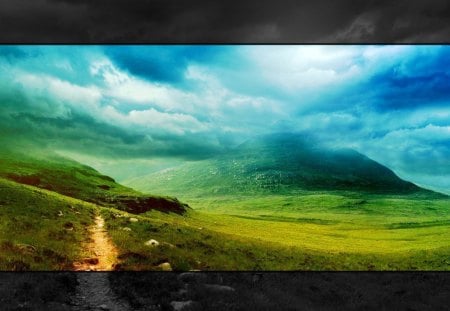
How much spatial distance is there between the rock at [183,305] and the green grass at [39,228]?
467cm

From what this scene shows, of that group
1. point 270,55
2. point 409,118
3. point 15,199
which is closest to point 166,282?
point 15,199

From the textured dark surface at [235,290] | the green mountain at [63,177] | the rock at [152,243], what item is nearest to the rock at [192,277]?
the textured dark surface at [235,290]

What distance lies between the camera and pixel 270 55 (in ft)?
85.3

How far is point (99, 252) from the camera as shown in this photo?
81.4 ft

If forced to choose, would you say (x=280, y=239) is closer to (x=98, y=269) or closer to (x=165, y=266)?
(x=165, y=266)

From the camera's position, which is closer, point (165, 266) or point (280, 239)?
point (165, 266)

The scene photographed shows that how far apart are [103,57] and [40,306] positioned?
38.6 ft

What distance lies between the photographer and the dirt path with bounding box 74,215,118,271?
959 inches

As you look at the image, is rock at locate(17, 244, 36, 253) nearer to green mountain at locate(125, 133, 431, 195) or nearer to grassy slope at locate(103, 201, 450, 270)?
grassy slope at locate(103, 201, 450, 270)

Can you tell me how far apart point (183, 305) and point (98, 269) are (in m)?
4.18

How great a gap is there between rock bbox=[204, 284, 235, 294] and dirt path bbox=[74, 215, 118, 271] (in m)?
4.68

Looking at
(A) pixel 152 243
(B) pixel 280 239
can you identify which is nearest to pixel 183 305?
(A) pixel 152 243

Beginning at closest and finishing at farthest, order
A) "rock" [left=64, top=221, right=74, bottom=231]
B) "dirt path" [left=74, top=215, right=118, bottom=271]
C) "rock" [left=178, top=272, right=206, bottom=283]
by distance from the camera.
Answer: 1. "dirt path" [left=74, top=215, right=118, bottom=271]
2. "rock" [left=64, top=221, right=74, bottom=231]
3. "rock" [left=178, top=272, right=206, bottom=283]

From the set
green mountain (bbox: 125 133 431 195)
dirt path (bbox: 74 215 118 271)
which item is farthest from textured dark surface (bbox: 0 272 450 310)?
green mountain (bbox: 125 133 431 195)
